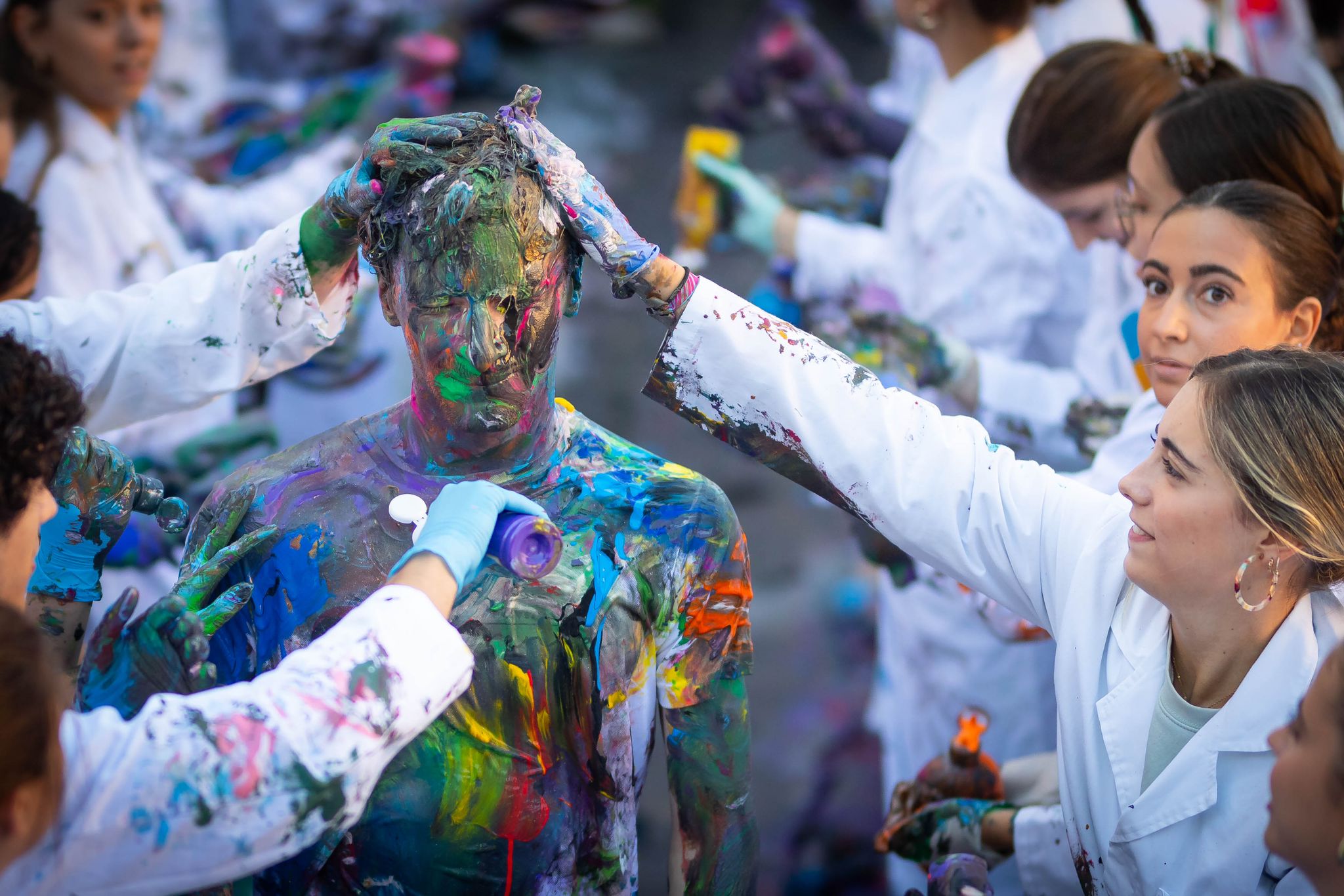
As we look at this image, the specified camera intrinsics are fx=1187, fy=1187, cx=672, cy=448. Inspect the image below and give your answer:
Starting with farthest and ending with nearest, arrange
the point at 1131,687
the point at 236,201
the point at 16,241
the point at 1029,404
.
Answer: the point at 236,201
the point at 1029,404
the point at 16,241
the point at 1131,687

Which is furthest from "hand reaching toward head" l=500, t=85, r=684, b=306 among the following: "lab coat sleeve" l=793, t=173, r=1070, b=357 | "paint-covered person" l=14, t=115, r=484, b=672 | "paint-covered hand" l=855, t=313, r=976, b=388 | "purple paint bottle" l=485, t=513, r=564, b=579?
"lab coat sleeve" l=793, t=173, r=1070, b=357

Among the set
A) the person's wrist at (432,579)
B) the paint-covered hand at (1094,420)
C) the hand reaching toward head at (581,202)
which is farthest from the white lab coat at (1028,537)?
the paint-covered hand at (1094,420)

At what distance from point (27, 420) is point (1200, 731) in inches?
61.2

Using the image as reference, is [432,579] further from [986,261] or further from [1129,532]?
[986,261]

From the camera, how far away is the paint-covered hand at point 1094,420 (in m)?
2.71

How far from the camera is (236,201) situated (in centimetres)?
356

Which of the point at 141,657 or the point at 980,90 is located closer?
the point at 141,657

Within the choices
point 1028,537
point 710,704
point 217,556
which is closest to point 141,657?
point 217,556

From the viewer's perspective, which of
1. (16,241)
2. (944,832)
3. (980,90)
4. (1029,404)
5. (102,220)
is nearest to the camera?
(944,832)

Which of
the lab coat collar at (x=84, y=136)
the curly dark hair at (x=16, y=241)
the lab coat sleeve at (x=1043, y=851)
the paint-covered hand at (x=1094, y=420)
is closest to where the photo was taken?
the lab coat sleeve at (x=1043, y=851)

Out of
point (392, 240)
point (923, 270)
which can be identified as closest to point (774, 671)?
point (923, 270)

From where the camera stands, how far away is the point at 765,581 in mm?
4547

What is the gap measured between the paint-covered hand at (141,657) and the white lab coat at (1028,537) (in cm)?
72

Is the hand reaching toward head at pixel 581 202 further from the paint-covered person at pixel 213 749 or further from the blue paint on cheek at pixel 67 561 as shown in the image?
the blue paint on cheek at pixel 67 561
